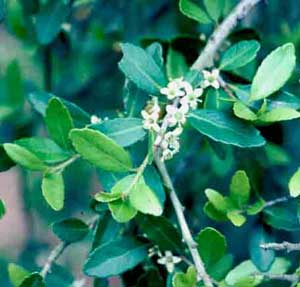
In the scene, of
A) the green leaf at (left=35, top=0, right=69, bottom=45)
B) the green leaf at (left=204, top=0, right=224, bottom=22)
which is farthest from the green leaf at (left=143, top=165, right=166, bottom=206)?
the green leaf at (left=35, top=0, right=69, bottom=45)

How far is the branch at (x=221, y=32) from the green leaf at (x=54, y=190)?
0.19m

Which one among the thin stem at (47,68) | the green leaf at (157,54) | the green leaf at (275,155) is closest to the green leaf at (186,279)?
the green leaf at (157,54)

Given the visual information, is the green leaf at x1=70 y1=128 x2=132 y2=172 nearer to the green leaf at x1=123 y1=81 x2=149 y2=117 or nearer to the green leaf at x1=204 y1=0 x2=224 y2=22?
the green leaf at x1=123 y1=81 x2=149 y2=117

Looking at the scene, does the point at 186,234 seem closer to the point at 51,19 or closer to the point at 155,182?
the point at 155,182

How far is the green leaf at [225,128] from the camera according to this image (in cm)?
88

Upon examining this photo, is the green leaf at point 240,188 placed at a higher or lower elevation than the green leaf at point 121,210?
lower

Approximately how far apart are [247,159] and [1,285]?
39 centimetres

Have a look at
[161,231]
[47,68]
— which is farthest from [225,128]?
[47,68]

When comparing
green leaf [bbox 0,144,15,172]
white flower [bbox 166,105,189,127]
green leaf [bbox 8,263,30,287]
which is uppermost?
white flower [bbox 166,105,189,127]

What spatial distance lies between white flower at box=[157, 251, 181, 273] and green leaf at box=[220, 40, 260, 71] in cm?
20

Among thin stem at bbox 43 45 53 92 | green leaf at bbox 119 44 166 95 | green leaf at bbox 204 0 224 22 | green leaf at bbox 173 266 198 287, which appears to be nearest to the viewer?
green leaf at bbox 173 266 198 287

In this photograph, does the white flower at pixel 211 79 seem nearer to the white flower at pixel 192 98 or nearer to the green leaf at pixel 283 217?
the white flower at pixel 192 98

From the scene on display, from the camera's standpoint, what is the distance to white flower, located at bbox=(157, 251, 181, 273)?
940 mm

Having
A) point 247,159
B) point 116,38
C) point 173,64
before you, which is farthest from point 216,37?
point 116,38
